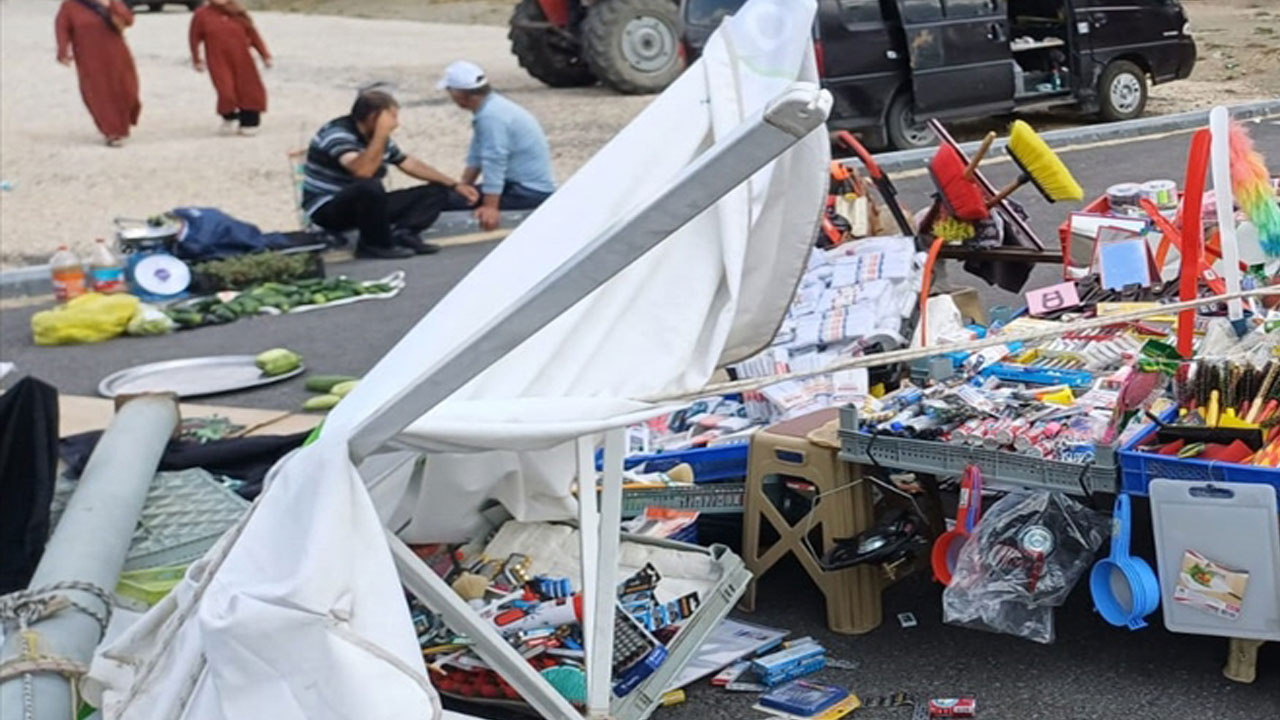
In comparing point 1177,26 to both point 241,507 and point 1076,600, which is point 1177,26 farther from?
point 241,507

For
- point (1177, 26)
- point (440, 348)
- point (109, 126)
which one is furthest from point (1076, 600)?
point (109, 126)

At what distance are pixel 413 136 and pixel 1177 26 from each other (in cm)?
944

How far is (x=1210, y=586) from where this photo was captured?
11.2 feet

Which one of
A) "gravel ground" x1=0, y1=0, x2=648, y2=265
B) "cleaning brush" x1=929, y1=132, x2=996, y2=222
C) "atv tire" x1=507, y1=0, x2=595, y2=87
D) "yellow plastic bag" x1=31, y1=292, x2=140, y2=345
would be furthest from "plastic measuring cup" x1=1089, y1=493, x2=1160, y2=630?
"atv tire" x1=507, y1=0, x2=595, y2=87

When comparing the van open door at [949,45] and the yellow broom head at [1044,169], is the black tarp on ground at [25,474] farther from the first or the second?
the van open door at [949,45]

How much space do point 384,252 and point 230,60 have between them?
20.2 feet

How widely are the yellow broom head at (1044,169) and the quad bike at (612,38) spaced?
10.3 meters

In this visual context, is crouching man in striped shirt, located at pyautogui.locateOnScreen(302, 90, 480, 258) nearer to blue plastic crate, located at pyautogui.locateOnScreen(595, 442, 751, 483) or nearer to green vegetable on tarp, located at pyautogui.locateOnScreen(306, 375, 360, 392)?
green vegetable on tarp, located at pyautogui.locateOnScreen(306, 375, 360, 392)

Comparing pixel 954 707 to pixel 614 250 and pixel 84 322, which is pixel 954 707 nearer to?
pixel 614 250

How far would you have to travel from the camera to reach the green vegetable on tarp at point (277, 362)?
746 cm

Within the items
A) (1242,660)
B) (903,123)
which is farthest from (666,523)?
(903,123)

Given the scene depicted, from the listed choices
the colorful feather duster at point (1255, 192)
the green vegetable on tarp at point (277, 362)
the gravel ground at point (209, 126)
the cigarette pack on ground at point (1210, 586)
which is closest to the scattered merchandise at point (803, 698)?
the cigarette pack on ground at point (1210, 586)

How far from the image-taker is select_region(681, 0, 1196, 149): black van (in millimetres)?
7855

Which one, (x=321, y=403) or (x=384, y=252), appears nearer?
(x=321, y=403)
